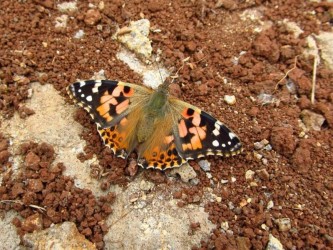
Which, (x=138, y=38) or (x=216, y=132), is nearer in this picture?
(x=216, y=132)

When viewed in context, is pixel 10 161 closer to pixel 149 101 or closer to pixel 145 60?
pixel 149 101

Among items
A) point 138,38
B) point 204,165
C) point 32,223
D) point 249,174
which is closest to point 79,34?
point 138,38

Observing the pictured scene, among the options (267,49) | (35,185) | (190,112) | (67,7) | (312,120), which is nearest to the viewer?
(35,185)

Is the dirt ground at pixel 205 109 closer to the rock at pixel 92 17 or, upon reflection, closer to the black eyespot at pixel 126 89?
the rock at pixel 92 17

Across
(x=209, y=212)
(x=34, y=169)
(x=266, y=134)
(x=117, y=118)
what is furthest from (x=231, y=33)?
(x=34, y=169)

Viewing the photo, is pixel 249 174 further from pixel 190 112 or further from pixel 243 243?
pixel 190 112

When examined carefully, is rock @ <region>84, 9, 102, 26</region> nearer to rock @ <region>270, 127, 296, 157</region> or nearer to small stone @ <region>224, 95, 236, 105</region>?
small stone @ <region>224, 95, 236, 105</region>
